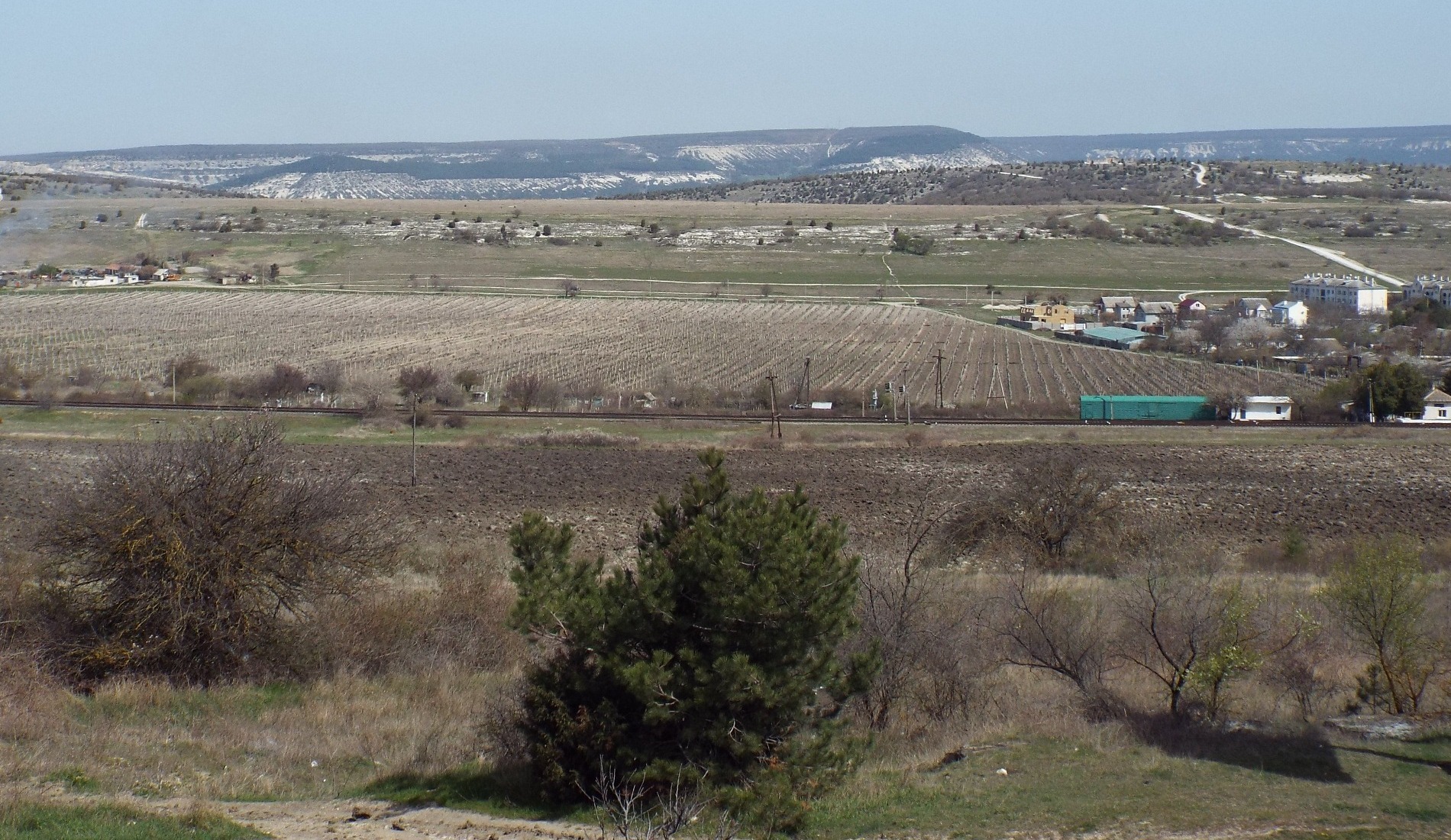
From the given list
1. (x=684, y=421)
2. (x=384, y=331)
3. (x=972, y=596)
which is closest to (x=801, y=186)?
(x=384, y=331)

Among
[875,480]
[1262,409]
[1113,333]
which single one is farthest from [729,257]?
[875,480]

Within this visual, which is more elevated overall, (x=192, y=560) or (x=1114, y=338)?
(x=192, y=560)

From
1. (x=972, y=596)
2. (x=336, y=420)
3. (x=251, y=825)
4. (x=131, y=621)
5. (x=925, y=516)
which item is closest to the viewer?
(x=251, y=825)

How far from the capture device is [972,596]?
1588cm

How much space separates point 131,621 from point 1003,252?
79.2 m

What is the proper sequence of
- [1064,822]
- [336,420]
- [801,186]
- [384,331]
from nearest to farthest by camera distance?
[1064,822]
[336,420]
[384,331]
[801,186]

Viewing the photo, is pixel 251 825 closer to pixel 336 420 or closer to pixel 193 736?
pixel 193 736

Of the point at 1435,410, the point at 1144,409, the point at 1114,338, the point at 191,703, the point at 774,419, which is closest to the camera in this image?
the point at 191,703

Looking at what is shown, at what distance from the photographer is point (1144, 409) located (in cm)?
3725

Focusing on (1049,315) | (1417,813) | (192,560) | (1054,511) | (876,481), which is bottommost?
(876,481)

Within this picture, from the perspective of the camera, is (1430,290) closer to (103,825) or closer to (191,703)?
(191,703)

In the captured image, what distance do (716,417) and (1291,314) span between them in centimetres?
3505

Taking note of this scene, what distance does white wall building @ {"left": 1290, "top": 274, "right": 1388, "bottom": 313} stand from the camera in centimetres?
6266

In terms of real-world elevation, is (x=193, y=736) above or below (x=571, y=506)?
above
